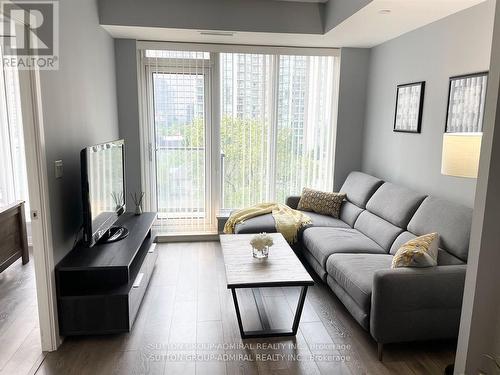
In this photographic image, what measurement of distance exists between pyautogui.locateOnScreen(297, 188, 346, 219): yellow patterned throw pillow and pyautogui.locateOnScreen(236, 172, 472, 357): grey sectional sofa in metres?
0.13

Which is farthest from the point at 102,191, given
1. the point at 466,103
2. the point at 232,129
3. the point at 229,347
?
the point at 466,103

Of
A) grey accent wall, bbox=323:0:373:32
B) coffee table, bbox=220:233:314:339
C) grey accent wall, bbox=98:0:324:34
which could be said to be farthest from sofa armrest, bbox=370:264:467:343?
grey accent wall, bbox=98:0:324:34

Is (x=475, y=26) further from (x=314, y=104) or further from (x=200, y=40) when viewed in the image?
(x=200, y=40)

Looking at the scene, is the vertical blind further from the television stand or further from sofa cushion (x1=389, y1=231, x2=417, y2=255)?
sofa cushion (x1=389, y1=231, x2=417, y2=255)

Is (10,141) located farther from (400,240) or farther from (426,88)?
(426,88)

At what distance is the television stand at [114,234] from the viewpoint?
9.98 feet

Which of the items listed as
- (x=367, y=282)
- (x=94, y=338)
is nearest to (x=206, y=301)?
(x=94, y=338)

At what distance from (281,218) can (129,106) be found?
2.17 m

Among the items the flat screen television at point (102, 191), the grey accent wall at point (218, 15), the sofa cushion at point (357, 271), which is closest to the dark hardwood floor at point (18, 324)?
the flat screen television at point (102, 191)

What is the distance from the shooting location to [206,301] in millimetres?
3141

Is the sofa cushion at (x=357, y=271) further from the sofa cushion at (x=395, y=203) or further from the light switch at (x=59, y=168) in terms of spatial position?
the light switch at (x=59, y=168)

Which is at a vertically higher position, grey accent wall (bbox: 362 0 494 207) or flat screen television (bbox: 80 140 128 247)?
grey accent wall (bbox: 362 0 494 207)

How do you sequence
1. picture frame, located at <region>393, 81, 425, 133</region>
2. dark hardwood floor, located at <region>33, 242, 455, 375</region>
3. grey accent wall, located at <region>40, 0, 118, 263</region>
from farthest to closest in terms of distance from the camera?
picture frame, located at <region>393, 81, 425, 133</region> < grey accent wall, located at <region>40, 0, 118, 263</region> < dark hardwood floor, located at <region>33, 242, 455, 375</region>

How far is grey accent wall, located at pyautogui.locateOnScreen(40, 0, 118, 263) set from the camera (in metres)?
2.45
